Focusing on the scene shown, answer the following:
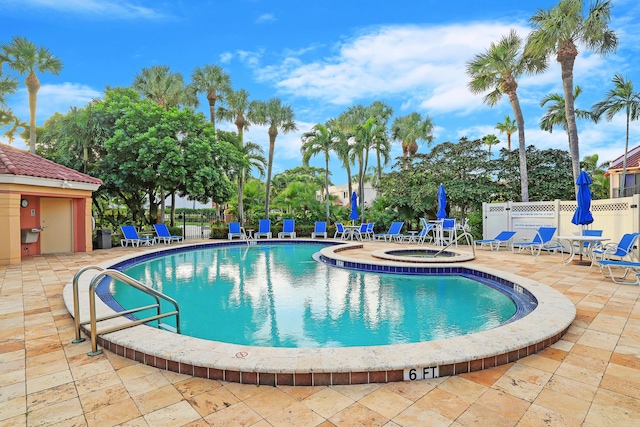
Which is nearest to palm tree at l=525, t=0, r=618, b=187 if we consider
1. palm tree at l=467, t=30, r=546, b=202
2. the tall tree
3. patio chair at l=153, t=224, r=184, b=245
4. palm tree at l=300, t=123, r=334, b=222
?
palm tree at l=467, t=30, r=546, b=202

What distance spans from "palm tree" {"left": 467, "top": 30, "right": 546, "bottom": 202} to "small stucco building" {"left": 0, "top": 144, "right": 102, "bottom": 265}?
17280mm

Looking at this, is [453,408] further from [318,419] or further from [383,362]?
[318,419]

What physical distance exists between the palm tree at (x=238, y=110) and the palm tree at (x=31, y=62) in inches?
354

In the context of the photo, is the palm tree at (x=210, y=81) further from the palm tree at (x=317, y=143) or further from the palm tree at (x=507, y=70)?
the palm tree at (x=507, y=70)

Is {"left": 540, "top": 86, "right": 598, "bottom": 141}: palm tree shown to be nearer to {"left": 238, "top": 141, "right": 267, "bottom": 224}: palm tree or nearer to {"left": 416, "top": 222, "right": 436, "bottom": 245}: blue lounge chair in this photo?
{"left": 416, "top": 222, "right": 436, "bottom": 245}: blue lounge chair

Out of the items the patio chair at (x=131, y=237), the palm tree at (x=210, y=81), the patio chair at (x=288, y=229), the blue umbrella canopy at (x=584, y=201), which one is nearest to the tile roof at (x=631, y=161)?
the blue umbrella canopy at (x=584, y=201)

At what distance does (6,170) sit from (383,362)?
1195 cm

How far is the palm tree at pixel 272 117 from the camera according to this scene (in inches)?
817

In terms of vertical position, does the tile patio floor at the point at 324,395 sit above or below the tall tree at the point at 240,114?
below

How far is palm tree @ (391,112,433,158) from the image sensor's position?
2292cm

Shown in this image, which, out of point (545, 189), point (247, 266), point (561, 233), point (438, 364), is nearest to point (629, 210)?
point (561, 233)

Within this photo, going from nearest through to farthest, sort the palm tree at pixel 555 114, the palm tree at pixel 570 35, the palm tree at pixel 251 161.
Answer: the palm tree at pixel 570 35 < the palm tree at pixel 555 114 < the palm tree at pixel 251 161

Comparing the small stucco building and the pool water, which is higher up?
the small stucco building

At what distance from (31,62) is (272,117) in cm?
1317
